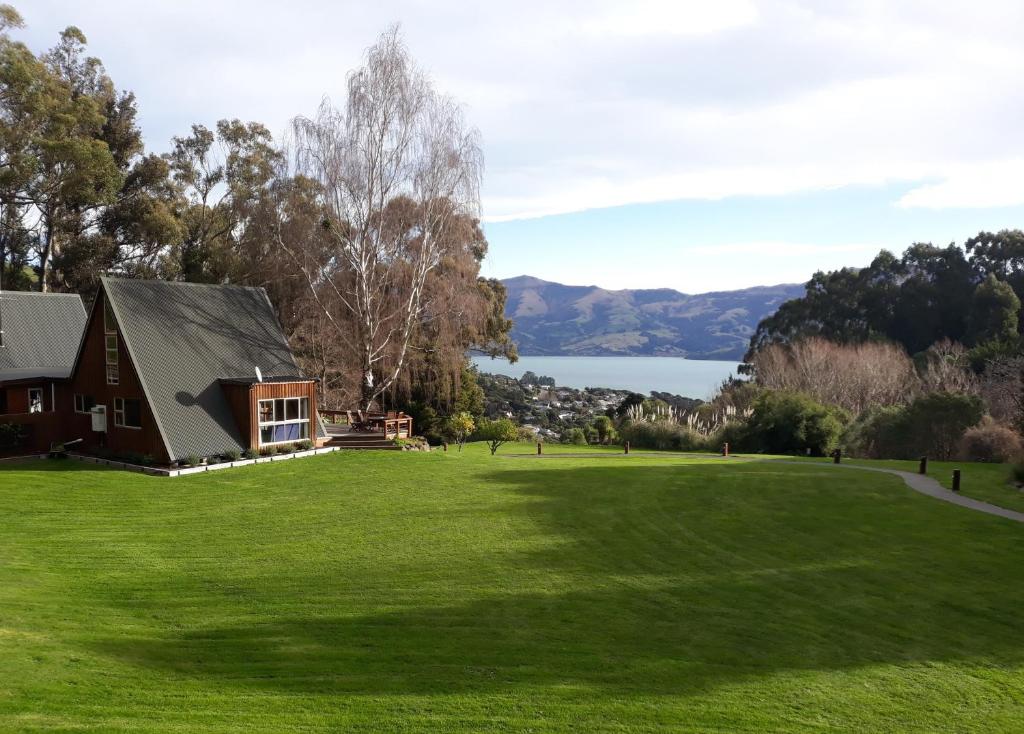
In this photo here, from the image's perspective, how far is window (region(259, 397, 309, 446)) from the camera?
22297mm

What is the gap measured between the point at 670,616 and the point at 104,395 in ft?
60.7

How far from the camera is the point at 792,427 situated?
1271 inches

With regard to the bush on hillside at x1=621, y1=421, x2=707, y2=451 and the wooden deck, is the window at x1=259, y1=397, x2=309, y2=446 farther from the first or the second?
the bush on hillside at x1=621, y1=421, x2=707, y2=451

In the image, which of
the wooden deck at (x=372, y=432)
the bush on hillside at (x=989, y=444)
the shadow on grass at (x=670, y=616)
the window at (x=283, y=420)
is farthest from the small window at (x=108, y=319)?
the bush on hillside at (x=989, y=444)

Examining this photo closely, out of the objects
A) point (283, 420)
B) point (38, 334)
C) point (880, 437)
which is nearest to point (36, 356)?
point (38, 334)

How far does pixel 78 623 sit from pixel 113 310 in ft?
46.3

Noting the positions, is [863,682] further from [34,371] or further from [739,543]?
[34,371]

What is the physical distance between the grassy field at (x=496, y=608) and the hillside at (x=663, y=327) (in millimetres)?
117425

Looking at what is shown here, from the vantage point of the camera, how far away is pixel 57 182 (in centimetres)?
3456

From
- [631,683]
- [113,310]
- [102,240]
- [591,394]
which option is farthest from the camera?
[591,394]

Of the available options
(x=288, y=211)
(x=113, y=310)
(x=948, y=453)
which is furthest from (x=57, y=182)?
(x=948, y=453)

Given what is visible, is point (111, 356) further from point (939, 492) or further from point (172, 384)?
point (939, 492)

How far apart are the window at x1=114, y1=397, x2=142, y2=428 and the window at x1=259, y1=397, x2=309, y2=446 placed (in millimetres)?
3345

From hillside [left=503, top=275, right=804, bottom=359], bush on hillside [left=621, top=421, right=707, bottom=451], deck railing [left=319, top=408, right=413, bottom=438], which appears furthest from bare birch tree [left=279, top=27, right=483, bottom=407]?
hillside [left=503, top=275, right=804, bottom=359]
